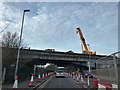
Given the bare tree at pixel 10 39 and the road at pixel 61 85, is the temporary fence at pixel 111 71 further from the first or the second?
the bare tree at pixel 10 39

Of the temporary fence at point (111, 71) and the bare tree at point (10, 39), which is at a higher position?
the bare tree at point (10, 39)

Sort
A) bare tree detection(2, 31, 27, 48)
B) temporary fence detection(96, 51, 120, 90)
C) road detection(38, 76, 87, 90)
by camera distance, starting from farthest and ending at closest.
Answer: bare tree detection(2, 31, 27, 48)
road detection(38, 76, 87, 90)
temporary fence detection(96, 51, 120, 90)

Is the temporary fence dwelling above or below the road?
above

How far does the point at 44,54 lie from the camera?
70.6m

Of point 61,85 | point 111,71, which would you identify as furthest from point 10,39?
point 111,71

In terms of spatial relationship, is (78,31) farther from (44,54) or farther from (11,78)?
(11,78)

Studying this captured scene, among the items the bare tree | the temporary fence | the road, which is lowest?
the road

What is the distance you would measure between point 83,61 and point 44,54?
62.1 ft

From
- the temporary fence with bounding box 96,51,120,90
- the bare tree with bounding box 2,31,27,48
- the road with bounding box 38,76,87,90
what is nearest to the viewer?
the temporary fence with bounding box 96,51,120,90

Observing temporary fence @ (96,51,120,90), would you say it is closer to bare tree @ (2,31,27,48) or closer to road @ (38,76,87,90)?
road @ (38,76,87,90)

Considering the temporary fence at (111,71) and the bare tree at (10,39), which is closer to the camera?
the temporary fence at (111,71)

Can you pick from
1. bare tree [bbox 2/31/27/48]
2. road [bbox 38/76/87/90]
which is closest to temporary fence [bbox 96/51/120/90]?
road [bbox 38/76/87/90]

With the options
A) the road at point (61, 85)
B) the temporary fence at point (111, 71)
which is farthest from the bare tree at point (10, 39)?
the temporary fence at point (111, 71)

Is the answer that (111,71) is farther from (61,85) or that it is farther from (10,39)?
(10,39)
